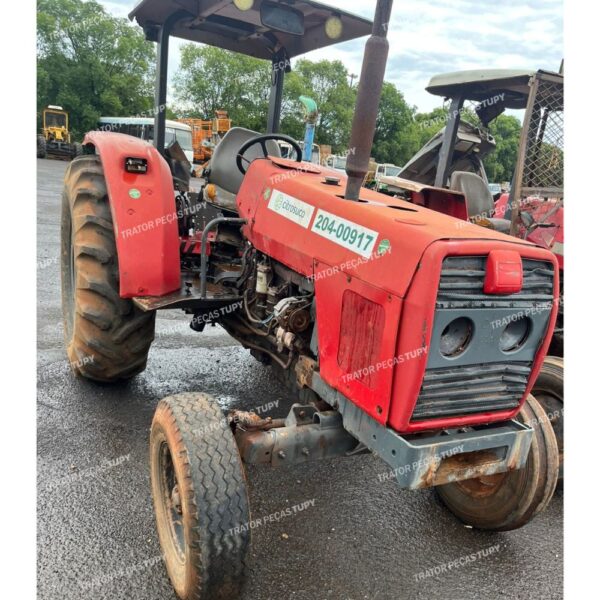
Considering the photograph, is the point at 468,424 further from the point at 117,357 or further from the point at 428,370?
the point at 117,357

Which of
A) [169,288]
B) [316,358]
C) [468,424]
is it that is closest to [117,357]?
[169,288]

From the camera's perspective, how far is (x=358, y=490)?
3088 mm

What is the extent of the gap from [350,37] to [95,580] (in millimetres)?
3520

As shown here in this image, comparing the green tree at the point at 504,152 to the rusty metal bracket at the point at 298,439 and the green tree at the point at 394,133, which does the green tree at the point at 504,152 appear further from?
the rusty metal bracket at the point at 298,439

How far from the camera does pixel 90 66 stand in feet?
119

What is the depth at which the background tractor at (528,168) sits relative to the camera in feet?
11.8

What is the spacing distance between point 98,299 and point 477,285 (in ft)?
7.49

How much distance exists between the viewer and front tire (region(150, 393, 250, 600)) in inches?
79.1

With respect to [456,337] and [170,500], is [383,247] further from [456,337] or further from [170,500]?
[170,500]

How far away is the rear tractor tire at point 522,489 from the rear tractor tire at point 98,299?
7.01ft

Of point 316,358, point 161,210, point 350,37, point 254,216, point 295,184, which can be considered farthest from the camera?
point 350,37

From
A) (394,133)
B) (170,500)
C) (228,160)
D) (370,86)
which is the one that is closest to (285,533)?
(170,500)

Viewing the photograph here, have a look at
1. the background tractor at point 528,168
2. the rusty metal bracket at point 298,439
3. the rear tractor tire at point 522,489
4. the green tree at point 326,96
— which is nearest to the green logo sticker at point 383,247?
the rusty metal bracket at point 298,439

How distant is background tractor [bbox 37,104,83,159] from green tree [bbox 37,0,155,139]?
21.0ft
